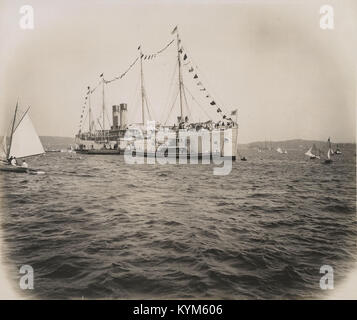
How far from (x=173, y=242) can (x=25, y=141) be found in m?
11.8

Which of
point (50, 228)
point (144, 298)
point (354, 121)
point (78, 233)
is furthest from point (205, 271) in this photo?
point (354, 121)

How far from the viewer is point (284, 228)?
9.61 meters

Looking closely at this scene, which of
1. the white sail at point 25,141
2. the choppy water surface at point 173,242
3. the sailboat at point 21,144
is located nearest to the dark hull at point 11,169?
the sailboat at point 21,144

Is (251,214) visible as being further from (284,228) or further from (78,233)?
(78,233)

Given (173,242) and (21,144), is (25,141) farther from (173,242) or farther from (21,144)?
(173,242)

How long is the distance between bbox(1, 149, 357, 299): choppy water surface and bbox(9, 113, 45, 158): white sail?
10.2ft

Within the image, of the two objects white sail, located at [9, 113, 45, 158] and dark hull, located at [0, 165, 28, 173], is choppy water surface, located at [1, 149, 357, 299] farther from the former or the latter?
dark hull, located at [0, 165, 28, 173]

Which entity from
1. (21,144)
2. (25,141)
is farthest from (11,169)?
(25,141)

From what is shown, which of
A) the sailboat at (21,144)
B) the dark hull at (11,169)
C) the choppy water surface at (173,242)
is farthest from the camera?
the dark hull at (11,169)

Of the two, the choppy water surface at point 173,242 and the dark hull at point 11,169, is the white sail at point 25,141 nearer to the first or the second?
the dark hull at point 11,169

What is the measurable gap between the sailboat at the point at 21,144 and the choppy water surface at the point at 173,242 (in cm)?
310

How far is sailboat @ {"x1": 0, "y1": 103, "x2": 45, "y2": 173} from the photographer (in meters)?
13.7

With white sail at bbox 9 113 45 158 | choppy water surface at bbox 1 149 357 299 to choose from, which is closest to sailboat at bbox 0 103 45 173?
white sail at bbox 9 113 45 158

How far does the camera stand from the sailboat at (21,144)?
1366 centimetres
